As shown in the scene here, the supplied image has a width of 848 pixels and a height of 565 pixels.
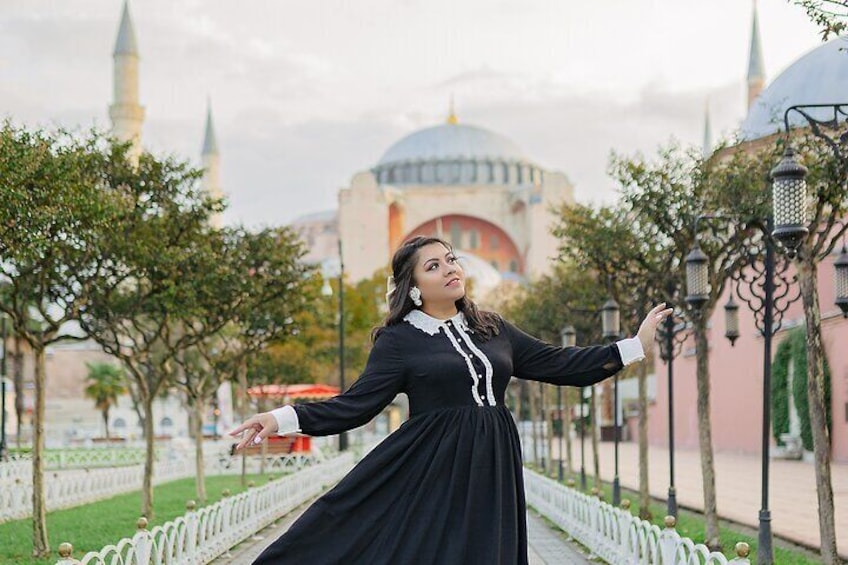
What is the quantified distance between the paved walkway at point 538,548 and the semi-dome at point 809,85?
21.5 metres

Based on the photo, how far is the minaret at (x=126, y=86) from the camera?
64.2 m

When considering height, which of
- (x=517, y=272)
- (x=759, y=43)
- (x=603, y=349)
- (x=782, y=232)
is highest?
(x=759, y=43)

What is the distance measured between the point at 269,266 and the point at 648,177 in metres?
7.83

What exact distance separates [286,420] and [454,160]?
111442mm

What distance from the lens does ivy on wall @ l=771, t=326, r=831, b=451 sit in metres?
33.3

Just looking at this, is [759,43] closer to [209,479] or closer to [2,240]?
[209,479]

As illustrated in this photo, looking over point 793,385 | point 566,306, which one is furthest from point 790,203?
point 793,385

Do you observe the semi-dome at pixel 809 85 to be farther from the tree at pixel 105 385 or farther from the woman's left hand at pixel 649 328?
the woman's left hand at pixel 649 328

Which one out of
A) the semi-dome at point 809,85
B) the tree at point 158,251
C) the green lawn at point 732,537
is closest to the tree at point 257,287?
the tree at point 158,251

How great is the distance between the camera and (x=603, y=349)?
18.6 feet

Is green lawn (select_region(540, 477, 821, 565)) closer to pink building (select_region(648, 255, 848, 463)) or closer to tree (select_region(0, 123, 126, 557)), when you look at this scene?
tree (select_region(0, 123, 126, 557))

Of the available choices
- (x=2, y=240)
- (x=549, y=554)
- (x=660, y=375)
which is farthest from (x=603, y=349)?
(x=660, y=375)

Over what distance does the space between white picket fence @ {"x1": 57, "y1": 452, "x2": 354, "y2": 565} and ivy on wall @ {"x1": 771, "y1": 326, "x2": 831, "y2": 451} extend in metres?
15.9

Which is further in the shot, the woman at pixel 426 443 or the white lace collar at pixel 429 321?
the white lace collar at pixel 429 321
